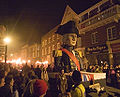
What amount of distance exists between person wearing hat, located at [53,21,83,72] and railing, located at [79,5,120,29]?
1013cm

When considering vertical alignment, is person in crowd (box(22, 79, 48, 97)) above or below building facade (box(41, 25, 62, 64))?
below

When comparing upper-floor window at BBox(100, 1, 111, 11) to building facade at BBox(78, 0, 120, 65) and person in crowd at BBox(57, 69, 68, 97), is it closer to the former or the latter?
building facade at BBox(78, 0, 120, 65)

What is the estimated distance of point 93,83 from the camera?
4.18 meters

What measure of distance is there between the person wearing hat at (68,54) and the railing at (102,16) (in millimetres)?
10130

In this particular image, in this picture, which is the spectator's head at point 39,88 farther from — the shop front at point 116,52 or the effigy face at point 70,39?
the shop front at point 116,52

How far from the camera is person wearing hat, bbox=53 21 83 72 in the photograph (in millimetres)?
4529

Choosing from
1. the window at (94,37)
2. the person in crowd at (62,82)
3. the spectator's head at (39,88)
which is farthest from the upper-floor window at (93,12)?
Answer: the spectator's head at (39,88)

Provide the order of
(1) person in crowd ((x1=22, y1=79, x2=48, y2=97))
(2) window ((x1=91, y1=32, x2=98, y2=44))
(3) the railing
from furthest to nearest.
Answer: (2) window ((x1=91, y1=32, x2=98, y2=44)) < (3) the railing < (1) person in crowd ((x1=22, y1=79, x2=48, y2=97))

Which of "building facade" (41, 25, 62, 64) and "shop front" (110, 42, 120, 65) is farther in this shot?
"building facade" (41, 25, 62, 64)

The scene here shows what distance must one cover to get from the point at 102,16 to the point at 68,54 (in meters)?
12.1

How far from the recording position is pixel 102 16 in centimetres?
1422

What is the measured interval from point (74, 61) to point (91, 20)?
13.1m

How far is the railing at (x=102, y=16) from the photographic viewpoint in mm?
12383

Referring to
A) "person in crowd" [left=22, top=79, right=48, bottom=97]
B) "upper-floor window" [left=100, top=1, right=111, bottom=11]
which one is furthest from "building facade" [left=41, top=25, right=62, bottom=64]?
"person in crowd" [left=22, top=79, right=48, bottom=97]
